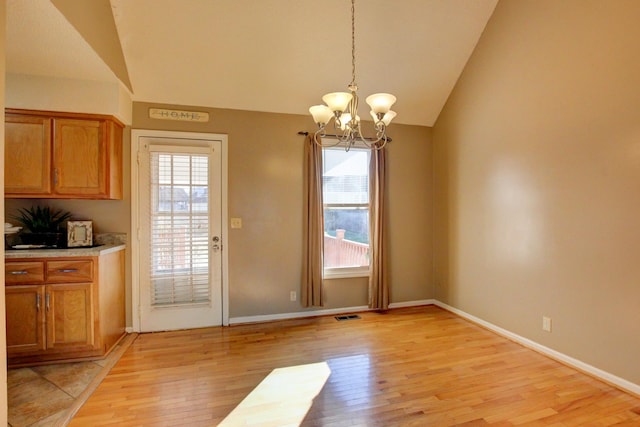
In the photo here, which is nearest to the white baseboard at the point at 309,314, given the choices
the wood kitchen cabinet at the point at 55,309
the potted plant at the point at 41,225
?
the wood kitchen cabinet at the point at 55,309

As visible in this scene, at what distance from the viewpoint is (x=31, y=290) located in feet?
8.84

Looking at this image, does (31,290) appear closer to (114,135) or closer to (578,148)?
(114,135)

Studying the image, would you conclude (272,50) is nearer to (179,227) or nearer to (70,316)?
(179,227)

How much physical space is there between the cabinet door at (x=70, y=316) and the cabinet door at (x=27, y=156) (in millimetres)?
962

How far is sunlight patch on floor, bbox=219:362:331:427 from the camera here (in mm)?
2016

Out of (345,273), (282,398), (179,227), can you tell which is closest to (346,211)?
(345,273)

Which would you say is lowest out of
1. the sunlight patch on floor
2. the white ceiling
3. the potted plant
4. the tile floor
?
the sunlight patch on floor

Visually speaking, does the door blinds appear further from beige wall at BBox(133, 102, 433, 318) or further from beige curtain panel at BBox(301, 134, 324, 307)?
beige curtain panel at BBox(301, 134, 324, 307)

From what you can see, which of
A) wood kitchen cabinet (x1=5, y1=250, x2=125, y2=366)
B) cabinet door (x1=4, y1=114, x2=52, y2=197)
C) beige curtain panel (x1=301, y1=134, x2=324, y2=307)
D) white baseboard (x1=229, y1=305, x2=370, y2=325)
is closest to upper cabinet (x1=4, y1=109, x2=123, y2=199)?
cabinet door (x1=4, y1=114, x2=52, y2=197)

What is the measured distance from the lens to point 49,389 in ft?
7.82

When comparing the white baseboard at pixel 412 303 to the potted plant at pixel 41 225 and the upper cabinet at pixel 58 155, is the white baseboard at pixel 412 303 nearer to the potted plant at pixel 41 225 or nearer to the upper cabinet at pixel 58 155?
the upper cabinet at pixel 58 155

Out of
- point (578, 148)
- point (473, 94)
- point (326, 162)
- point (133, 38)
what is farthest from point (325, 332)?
point (133, 38)

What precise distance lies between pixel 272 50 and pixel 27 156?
2569mm

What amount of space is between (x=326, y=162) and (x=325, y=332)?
211 cm
